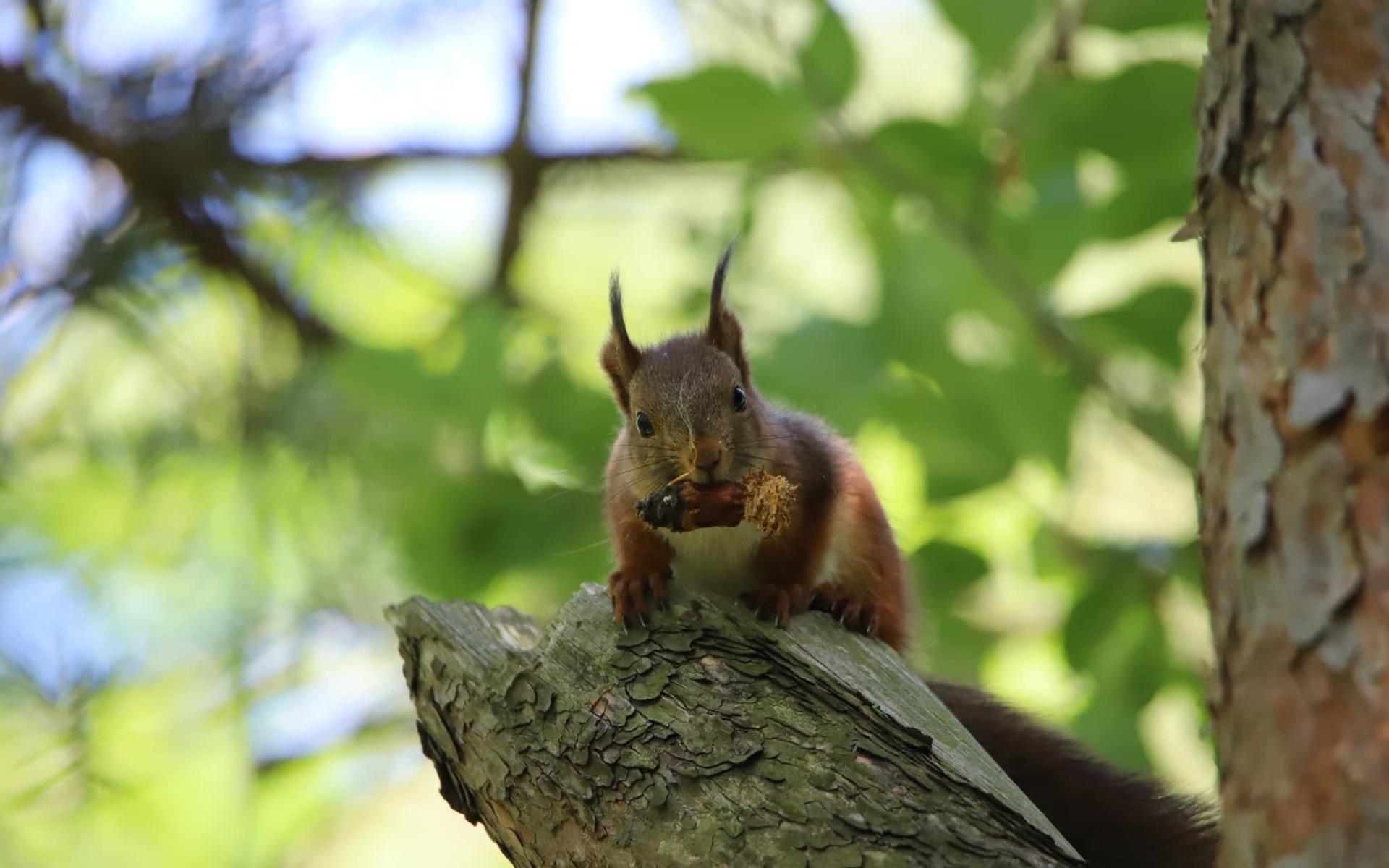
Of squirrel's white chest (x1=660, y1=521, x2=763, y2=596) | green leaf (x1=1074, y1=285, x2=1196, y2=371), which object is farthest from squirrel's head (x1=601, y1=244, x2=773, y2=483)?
green leaf (x1=1074, y1=285, x2=1196, y2=371)

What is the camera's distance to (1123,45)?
11.3ft

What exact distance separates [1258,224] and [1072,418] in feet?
5.23

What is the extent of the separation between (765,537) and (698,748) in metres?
0.78

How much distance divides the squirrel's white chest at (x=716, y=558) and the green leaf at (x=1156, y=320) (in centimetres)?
91

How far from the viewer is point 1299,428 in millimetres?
1096

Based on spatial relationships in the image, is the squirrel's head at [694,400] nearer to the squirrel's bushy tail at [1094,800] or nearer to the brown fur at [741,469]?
the brown fur at [741,469]

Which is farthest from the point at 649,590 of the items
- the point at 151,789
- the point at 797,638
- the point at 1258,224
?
the point at 151,789

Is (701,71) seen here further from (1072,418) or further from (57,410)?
(57,410)

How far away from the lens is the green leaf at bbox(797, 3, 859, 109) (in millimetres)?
2564

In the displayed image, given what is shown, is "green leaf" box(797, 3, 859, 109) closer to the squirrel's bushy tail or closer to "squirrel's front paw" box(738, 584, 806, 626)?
"squirrel's front paw" box(738, 584, 806, 626)

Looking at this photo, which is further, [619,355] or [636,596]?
[619,355]

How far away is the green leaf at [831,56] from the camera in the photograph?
2564 mm

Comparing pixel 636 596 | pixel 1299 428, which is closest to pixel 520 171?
pixel 636 596

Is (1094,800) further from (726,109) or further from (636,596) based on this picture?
(726,109)
